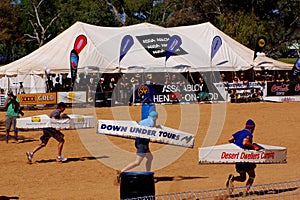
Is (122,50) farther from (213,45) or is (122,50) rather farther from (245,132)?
(245,132)

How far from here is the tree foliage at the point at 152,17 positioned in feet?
176

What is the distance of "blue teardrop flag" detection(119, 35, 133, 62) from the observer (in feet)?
110

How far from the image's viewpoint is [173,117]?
25.8m

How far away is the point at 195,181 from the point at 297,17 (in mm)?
49211

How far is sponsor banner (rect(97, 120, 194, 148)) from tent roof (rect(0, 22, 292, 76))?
22991mm

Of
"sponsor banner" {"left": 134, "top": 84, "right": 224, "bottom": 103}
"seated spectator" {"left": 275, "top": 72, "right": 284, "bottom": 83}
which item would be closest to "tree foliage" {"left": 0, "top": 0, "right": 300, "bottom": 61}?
"seated spectator" {"left": 275, "top": 72, "right": 284, "bottom": 83}

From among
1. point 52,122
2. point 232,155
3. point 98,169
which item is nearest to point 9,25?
point 52,122

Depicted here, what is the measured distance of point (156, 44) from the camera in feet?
118

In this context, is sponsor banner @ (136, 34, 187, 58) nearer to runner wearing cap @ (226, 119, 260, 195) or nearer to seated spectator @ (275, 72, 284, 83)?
seated spectator @ (275, 72, 284, 83)

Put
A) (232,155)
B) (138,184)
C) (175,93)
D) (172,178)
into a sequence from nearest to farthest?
(138,184)
(232,155)
(172,178)
(175,93)

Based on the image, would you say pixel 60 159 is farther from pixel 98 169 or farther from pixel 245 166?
pixel 245 166

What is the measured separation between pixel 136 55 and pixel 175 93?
4294 millimetres

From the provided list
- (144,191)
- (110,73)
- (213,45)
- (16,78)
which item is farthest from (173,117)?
(144,191)

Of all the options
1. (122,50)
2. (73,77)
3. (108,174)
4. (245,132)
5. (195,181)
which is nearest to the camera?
(245,132)
